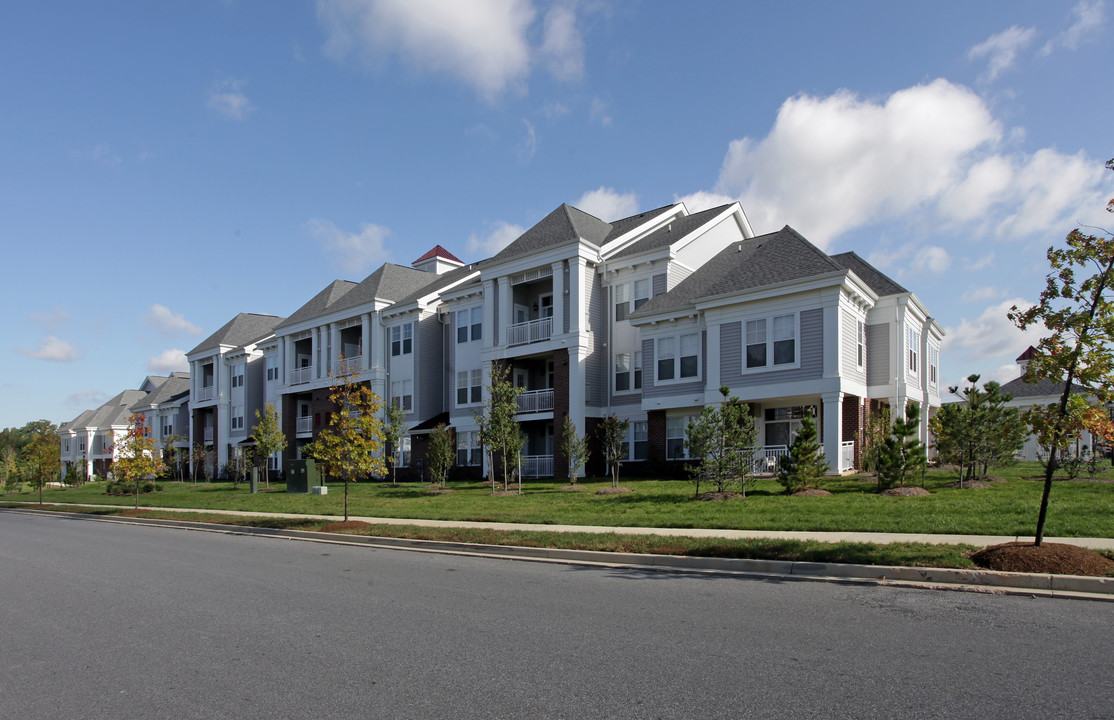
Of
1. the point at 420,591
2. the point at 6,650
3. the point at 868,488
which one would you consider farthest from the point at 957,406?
the point at 6,650

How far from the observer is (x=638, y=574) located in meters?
11.2

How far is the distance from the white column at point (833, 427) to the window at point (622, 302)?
9806 mm

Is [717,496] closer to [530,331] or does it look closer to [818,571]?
[818,571]

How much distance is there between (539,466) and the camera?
33.3 metres

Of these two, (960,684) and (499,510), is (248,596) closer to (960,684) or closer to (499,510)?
(960,684)

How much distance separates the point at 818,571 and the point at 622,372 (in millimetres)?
21278

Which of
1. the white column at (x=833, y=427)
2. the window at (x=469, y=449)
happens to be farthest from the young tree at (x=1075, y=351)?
the window at (x=469, y=449)

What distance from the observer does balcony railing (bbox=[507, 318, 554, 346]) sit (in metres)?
32.7

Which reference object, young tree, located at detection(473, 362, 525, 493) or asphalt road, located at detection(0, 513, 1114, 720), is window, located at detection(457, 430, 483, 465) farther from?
asphalt road, located at detection(0, 513, 1114, 720)

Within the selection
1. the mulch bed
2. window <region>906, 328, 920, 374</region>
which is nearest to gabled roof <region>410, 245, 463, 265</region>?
window <region>906, 328, 920, 374</region>

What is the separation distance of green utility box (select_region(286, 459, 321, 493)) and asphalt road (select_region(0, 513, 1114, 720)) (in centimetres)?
2114

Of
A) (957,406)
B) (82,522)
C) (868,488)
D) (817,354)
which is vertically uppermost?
(817,354)

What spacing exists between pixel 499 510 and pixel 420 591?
9.58 m

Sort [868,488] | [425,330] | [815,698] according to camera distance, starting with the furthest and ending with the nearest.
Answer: [425,330] < [868,488] < [815,698]
